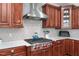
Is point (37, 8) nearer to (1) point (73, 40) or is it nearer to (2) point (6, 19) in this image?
(2) point (6, 19)

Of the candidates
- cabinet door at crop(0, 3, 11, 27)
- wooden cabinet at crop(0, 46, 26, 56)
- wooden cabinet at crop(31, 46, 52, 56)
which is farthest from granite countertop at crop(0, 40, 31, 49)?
cabinet door at crop(0, 3, 11, 27)

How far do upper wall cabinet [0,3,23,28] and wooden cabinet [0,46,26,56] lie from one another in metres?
0.30

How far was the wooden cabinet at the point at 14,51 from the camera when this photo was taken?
→ 5.51 feet

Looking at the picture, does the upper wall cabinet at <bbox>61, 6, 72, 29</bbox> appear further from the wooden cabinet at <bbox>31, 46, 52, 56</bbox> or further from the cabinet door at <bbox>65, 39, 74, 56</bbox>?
the wooden cabinet at <bbox>31, 46, 52, 56</bbox>

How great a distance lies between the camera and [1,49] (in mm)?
1698

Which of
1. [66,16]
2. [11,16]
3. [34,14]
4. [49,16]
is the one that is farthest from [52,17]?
[11,16]

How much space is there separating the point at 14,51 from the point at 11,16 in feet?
1.46

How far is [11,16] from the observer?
179cm

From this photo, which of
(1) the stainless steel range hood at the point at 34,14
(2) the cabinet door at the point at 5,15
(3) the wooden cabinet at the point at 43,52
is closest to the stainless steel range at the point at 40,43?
(3) the wooden cabinet at the point at 43,52

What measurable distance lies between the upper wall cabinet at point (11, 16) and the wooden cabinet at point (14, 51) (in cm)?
30

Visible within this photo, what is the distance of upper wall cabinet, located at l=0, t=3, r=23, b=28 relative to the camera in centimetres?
169

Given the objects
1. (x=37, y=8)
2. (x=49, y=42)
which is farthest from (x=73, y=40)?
(x=37, y=8)

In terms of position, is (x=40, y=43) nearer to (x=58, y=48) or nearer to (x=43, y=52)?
(x=43, y=52)

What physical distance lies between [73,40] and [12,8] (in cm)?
83
